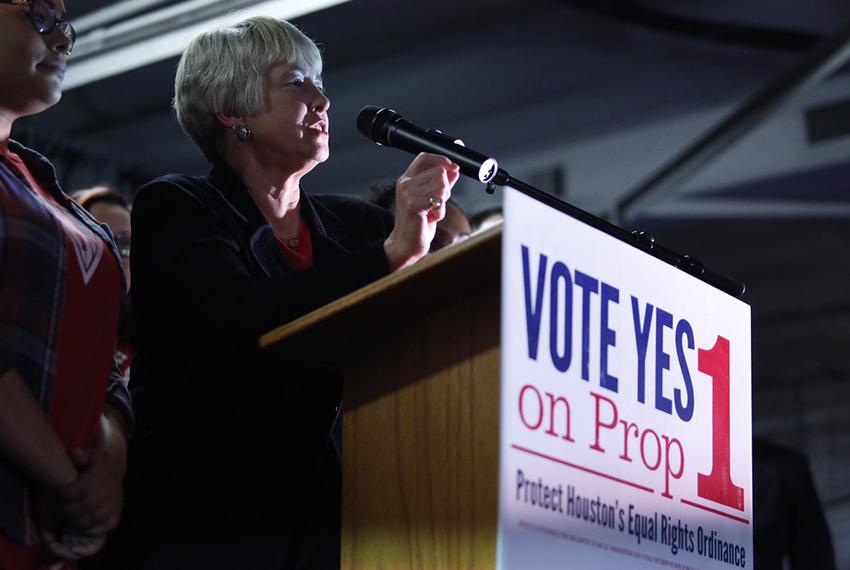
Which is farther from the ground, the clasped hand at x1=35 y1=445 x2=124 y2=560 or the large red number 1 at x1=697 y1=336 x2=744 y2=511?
the large red number 1 at x1=697 y1=336 x2=744 y2=511

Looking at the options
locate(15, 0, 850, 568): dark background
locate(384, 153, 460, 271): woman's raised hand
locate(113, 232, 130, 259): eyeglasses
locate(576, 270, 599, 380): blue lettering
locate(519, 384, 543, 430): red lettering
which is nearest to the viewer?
locate(519, 384, 543, 430): red lettering

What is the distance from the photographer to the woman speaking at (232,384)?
4.84 feet

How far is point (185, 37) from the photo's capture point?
445cm

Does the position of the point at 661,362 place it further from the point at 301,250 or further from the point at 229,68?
the point at 229,68

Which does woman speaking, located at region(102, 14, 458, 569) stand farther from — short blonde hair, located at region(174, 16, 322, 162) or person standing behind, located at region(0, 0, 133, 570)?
short blonde hair, located at region(174, 16, 322, 162)

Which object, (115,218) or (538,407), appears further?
(115,218)

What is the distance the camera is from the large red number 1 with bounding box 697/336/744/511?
1.43 metres

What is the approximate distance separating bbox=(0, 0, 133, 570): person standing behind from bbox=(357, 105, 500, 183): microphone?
0.39m

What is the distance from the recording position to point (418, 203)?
1460 millimetres

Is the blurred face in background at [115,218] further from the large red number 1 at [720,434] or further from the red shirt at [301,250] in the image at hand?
the large red number 1 at [720,434]

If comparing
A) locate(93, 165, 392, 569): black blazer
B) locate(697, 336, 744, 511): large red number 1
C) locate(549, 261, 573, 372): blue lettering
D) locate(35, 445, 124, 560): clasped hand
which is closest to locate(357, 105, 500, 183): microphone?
locate(93, 165, 392, 569): black blazer

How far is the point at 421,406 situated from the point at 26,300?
46cm

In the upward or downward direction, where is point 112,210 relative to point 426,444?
upward

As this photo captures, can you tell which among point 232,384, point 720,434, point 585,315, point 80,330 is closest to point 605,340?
point 585,315
